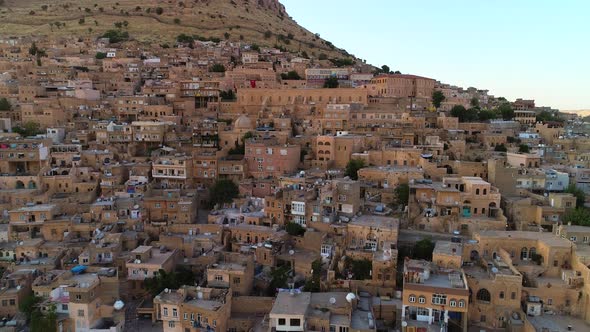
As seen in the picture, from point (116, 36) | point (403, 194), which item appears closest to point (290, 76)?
point (403, 194)

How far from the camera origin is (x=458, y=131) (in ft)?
116

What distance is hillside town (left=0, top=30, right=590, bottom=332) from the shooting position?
61.4ft

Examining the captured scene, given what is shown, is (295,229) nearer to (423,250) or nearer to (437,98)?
(423,250)

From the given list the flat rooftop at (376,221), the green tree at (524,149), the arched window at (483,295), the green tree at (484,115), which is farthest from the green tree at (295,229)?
the green tree at (484,115)

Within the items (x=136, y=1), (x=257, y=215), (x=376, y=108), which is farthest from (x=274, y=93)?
(x=136, y=1)

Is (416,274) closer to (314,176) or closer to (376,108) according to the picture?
(314,176)

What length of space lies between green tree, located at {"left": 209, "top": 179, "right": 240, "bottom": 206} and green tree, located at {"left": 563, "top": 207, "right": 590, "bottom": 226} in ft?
57.4

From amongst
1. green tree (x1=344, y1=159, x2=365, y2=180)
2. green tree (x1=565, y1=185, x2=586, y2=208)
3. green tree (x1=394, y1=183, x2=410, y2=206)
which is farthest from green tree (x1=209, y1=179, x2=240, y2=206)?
green tree (x1=565, y1=185, x2=586, y2=208)

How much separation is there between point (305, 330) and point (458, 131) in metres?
23.1

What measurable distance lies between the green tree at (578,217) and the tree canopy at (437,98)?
19537mm

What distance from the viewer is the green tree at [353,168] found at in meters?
29.0

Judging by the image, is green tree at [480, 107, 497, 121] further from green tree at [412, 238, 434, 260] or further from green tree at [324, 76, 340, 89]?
green tree at [412, 238, 434, 260]

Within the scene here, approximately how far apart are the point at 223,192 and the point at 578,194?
63.4 ft

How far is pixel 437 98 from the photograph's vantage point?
42625 millimetres
